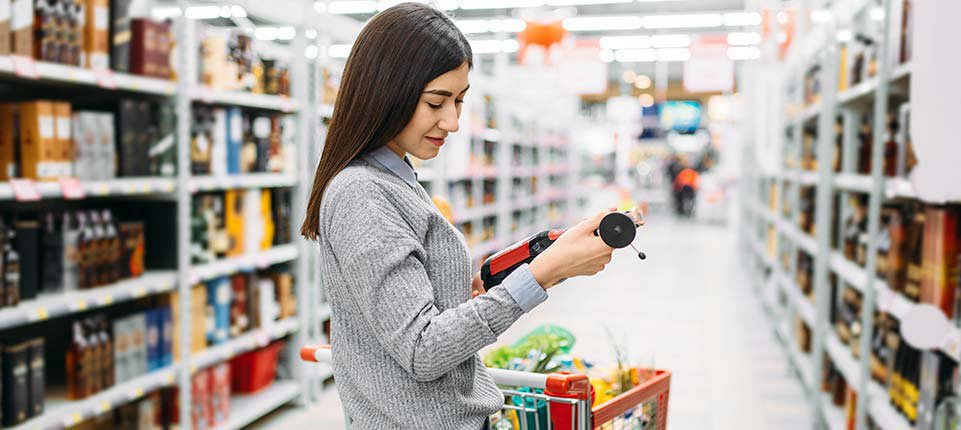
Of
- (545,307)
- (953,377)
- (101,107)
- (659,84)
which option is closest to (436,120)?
(953,377)

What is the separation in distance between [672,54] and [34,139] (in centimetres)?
1988

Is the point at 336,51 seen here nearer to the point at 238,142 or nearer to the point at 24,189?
the point at 238,142

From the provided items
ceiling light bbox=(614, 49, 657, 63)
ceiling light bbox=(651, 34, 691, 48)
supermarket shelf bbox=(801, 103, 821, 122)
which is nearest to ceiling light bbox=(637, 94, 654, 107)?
ceiling light bbox=(614, 49, 657, 63)

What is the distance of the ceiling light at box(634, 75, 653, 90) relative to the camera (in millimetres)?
25889

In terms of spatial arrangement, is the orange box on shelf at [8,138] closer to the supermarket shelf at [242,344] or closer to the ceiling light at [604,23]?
the supermarket shelf at [242,344]

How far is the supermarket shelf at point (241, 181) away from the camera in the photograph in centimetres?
354

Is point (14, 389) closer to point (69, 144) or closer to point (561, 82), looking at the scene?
point (69, 144)

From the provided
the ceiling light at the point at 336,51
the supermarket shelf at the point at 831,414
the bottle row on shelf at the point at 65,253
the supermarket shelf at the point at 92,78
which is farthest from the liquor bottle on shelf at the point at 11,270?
the supermarket shelf at the point at 831,414

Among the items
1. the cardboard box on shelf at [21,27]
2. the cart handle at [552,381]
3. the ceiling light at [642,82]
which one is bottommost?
the cart handle at [552,381]

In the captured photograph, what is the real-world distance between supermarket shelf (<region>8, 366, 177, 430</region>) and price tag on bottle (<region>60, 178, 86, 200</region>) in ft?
2.43

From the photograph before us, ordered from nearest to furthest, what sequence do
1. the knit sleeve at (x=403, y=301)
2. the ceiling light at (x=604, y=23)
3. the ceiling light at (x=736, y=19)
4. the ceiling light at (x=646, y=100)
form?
the knit sleeve at (x=403, y=301)
the ceiling light at (x=736, y=19)
the ceiling light at (x=604, y=23)
the ceiling light at (x=646, y=100)

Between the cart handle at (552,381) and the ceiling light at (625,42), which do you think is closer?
the cart handle at (552,381)

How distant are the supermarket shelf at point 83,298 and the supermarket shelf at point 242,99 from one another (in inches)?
29.5

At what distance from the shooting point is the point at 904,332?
218 cm
